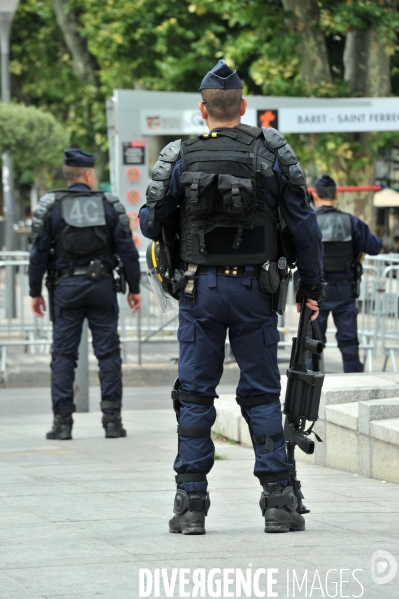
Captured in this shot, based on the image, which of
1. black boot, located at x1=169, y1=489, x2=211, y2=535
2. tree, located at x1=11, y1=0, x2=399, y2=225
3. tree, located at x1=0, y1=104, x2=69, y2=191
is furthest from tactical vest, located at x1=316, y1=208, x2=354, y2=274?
tree, located at x1=0, y1=104, x2=69, y2=191

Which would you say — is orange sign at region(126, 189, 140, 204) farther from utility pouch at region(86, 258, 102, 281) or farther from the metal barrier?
utility pouch at region(86, 258, 102, 281)

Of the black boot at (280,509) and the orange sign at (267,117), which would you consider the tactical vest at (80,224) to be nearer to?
the black boot at (280,509)

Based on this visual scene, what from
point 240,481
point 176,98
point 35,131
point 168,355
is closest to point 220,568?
point 240,481

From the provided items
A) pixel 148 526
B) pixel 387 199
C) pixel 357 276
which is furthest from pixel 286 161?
pixel 387 199

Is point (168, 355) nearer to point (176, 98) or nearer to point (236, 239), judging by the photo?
point (176, 98)

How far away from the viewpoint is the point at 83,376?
9469 mm

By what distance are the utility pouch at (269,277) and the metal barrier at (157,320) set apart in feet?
24.4

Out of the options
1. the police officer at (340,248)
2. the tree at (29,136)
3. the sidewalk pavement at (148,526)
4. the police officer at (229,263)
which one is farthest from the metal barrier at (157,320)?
the tree at (29,136)

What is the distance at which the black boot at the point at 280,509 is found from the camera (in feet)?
15.8

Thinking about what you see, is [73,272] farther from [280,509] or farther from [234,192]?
[280,509]

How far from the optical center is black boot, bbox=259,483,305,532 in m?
4.82

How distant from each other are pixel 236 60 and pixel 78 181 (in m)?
15.0

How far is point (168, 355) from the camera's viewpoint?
13703 mm

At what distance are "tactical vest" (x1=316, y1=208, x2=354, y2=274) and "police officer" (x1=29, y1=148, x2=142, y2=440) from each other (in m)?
2.48
